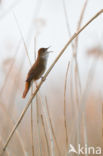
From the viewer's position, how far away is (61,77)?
2453mm

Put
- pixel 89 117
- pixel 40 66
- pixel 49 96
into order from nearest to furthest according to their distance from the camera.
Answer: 1. pixel 40 66
2. pixel 89 117
3. pixel 49 96

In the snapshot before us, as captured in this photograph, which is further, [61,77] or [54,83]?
[61,77]

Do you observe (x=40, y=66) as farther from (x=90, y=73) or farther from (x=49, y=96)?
(x=49, y=96)

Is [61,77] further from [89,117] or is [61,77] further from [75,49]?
[75,49]

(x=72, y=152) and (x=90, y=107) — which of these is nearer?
(x=72, y=152)

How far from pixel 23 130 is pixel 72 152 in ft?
3.63

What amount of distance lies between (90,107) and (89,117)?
208 mm

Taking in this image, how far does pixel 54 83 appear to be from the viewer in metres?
2.23

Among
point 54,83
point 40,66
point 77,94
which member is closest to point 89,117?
point 54,83

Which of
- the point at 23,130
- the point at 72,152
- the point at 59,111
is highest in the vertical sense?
the point at 72,152

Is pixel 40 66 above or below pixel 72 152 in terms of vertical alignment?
above

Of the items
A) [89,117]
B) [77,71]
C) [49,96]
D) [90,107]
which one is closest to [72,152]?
[77,71]

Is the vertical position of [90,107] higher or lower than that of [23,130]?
higher

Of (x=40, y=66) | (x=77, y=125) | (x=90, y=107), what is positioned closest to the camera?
(x=77, y=125)
